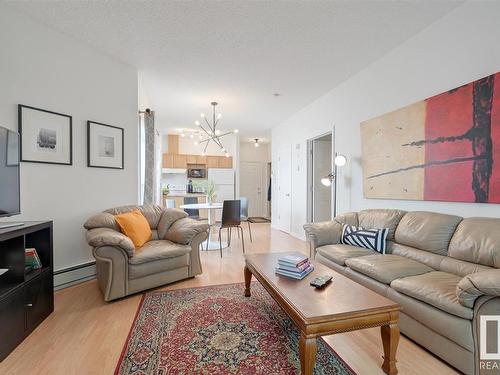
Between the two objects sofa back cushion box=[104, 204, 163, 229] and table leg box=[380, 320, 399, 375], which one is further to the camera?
sofa back cushion box=[104, 204, 163, 229]

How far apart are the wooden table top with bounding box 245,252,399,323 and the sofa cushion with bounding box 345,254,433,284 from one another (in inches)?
15.2

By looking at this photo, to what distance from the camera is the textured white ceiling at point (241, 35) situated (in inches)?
92.3

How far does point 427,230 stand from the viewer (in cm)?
232

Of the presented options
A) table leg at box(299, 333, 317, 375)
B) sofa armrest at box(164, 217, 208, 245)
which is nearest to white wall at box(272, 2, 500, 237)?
table leg at box(299, 333, 317, 375)

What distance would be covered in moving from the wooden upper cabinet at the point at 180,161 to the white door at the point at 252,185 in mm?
1976

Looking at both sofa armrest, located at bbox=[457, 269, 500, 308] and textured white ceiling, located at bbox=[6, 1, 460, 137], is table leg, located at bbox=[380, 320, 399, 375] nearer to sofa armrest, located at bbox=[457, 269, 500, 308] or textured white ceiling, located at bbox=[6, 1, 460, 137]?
sofa armrest, located at bbox=[457, 269, 500, 308]

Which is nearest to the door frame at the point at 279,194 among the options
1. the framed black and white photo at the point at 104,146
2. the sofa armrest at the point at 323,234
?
the sofa armrest at the point at 323,234

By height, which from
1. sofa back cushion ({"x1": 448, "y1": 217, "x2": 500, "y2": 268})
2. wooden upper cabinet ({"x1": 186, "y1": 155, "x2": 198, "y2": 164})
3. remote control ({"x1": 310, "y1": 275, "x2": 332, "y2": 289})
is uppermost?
wooden upper cabinet ({"x1": 186, "y1": 155, "x2": 198, "y2": 164})

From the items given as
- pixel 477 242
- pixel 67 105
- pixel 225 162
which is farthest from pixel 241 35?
pixel 225 162

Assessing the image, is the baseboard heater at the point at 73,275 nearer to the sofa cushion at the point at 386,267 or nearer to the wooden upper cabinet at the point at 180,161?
the sofa cushion at the point at 386,267

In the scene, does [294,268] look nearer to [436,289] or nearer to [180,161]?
[436,289]

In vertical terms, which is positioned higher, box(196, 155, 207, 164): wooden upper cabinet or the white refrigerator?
box(196, 155, 207, 164): wooden upper cabinet

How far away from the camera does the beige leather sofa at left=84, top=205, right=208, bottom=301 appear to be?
2.40m

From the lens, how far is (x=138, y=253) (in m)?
2.59
